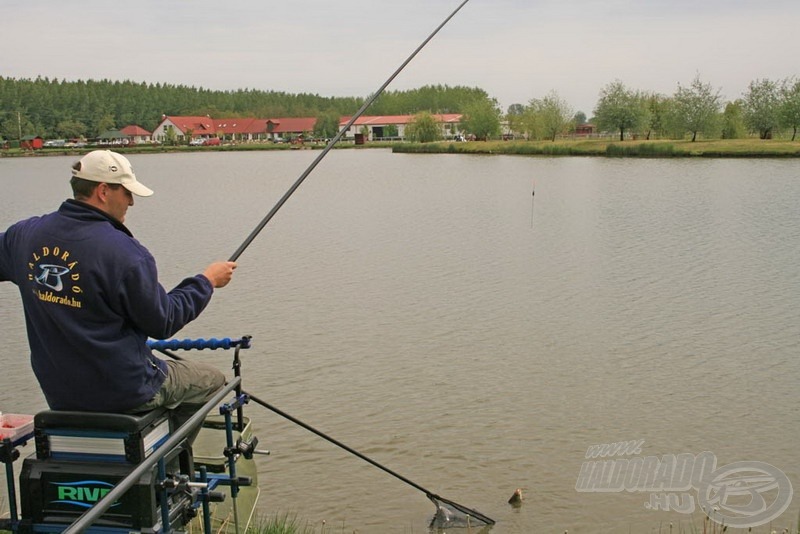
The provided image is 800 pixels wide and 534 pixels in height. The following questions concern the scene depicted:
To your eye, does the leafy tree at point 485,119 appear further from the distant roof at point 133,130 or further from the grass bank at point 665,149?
the distant roof at point 133,130

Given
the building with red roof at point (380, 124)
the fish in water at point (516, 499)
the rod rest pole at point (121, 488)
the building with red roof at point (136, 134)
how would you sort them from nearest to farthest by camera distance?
the rod rest pole at point (121, 488)
the fish in water at point (516, 499)
the building with red roof at point (136, 134)
the building with red roof at point (380, 124)

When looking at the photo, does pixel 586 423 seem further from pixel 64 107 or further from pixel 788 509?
pixel 64 107

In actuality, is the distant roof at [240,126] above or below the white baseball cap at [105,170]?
above

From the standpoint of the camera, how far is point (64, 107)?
4301 inches

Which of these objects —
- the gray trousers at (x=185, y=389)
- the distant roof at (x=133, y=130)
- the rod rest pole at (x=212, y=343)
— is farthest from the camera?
the distant roof at (x=133, y=130)

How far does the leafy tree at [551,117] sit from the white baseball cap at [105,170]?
8823cm

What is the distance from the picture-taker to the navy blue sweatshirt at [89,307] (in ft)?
10.4

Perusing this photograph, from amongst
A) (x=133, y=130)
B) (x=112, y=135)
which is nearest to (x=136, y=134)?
(x=133, y=130)

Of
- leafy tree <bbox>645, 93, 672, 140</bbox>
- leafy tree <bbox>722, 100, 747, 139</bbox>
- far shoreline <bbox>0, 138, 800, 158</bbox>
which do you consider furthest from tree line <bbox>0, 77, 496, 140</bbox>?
leafy tree <bbox>722, 100, 747, 139</bbox>

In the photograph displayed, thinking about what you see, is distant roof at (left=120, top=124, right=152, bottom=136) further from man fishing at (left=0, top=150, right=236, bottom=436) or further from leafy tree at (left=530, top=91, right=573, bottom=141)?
man fishing at (left=0, top=150, right=236, bottom=436)

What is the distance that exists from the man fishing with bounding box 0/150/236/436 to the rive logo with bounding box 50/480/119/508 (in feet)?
0.92

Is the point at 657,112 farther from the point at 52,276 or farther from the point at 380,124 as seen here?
the point at 52,276

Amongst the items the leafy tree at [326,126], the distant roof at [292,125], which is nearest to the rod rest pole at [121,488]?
the leafy tree at [326,126]

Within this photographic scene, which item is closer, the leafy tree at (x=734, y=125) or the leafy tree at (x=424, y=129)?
the leafy tree at (x=734, y=125)
